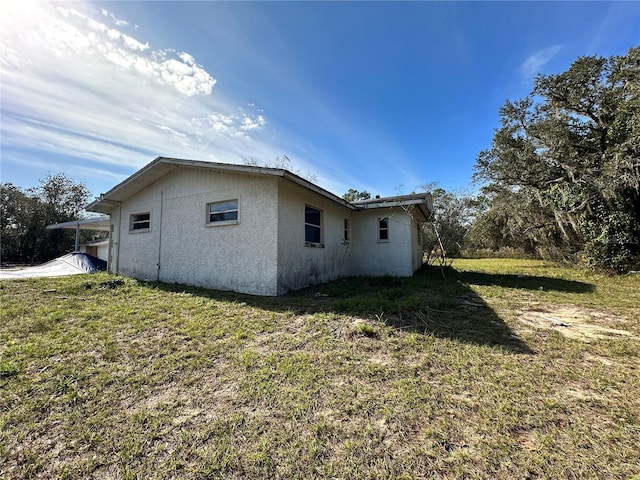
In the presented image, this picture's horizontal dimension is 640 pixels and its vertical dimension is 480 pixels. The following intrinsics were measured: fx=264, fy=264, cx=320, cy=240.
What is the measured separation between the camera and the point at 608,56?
11367mm

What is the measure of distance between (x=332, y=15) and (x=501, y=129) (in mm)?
11922

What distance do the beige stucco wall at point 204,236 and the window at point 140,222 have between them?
18 centimetres

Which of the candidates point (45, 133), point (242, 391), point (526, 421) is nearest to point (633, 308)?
point (526, 421)

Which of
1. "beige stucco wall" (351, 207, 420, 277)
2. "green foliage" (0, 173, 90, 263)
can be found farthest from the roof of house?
"green foliage" (0, 173, 90, 263)

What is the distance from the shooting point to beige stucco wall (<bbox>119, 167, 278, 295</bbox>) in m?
6.80

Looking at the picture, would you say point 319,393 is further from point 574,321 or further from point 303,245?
point 303,245

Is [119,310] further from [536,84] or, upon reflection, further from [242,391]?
[536,84]

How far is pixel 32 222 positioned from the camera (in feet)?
79.9

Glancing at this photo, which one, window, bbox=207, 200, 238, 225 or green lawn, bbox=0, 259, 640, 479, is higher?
window, bbox=207, 200, 238, 225

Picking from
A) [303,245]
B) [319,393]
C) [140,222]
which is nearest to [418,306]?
[319,393]

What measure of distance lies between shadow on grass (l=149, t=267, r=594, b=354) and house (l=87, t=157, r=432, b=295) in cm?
65

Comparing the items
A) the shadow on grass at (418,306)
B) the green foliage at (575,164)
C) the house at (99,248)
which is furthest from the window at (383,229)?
the house at (99,248)

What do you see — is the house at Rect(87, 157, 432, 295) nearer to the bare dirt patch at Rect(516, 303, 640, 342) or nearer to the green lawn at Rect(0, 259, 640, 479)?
the green lawn at Rect(0, 259, 640, 479)

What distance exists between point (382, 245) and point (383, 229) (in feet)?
2.17
